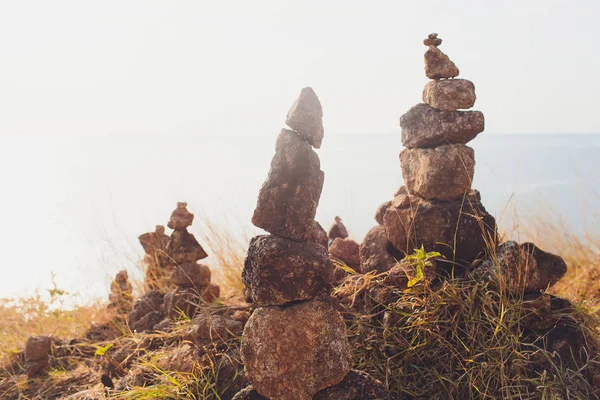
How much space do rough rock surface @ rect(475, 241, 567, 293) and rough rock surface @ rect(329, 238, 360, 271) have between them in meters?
1.24

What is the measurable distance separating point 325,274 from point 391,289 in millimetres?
1134

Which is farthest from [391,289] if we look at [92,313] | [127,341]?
[92,313]

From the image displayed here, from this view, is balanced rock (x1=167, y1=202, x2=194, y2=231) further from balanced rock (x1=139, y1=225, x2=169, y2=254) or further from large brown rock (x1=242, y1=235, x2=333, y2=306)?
large brown rock (x1=242, y1=235, x2=333, y2=306)

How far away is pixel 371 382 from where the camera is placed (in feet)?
10.3

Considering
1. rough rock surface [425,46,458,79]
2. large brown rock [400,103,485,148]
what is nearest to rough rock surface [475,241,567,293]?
large brown rock [400,103,485,148]

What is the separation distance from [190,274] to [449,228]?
234 cm

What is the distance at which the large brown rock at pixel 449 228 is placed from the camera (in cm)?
402

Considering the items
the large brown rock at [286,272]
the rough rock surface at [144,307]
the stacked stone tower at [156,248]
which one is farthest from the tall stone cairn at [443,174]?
the stacked stone tower at [156,248]

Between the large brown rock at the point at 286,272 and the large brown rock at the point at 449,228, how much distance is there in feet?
3.94

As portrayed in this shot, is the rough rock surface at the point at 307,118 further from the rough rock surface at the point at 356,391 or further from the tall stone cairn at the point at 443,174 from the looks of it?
the rough rock surface at the point at 356,391

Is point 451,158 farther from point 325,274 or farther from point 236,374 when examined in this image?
point 236,374

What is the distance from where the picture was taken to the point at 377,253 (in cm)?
438

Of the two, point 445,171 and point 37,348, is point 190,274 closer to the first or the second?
point 37,348

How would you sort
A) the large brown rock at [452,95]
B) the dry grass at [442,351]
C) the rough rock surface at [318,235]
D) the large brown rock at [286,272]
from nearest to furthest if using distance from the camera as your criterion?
the large brown rock at [286,272] → the dry grass at [442,351] → the large brown rock at [452,95] → the rough rock surface at [318,235]
